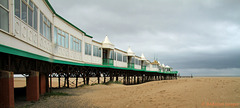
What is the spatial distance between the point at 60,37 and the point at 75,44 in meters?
3.49

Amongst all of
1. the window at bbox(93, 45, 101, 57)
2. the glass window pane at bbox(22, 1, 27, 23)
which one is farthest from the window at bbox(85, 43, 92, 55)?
the glass window pane at bbox(22, 1, 27, 23)

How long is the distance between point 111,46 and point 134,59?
1352cm

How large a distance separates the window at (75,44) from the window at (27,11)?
326 inches

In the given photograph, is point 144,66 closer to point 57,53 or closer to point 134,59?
point 134,59

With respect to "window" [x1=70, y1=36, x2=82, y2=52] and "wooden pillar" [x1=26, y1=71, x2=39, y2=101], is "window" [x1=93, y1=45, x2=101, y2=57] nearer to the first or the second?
"window" [x1=70, y1=36, x2=82, y2=52]

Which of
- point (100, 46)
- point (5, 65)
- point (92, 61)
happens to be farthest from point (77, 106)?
point (100, 46)

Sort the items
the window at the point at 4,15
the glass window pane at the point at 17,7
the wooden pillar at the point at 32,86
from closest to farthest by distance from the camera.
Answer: the window at the point at 4,15 → the glass window pane at the point at 17,7 → the wooden pillar at the point at 32,86

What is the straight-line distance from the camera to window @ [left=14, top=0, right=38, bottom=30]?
866 centimetres

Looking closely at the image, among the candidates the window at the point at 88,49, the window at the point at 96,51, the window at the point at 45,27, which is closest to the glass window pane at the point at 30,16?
the window at the point at 45,27

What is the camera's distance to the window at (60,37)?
53.1 feet

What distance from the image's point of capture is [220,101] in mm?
10055

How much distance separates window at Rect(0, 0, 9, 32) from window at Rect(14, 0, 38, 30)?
0.87 meters

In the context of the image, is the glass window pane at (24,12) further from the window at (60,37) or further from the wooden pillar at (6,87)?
the window at (60,37)

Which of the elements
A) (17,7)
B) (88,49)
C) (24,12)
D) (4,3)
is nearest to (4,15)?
(4,3)
